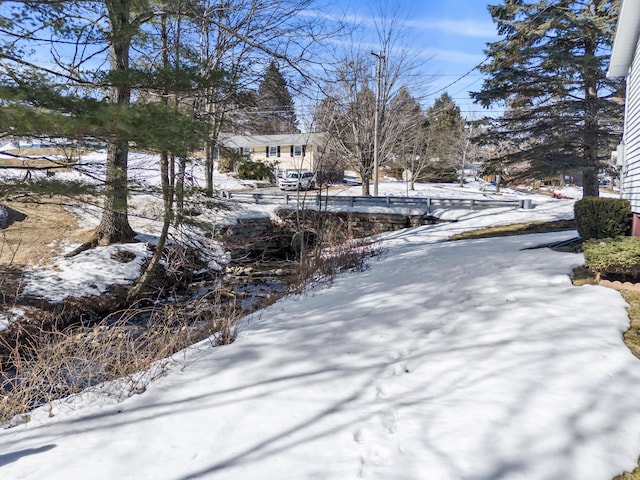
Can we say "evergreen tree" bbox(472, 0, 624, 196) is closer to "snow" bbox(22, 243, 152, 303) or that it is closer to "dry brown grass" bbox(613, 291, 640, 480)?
"dry brown grass" bbox(613, 291, 640, 480)

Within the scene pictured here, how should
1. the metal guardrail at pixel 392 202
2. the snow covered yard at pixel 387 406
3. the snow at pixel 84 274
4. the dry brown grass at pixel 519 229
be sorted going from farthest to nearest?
the metal guardrail at pixel 392 202
the dry brown grass at pixel 519 229
the snow at pixel 84 274
the snow covered yard at pixel 387 406

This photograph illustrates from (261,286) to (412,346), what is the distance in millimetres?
5998

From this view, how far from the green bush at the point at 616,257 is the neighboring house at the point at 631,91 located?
1943mm

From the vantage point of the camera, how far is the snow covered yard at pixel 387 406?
7.99 feet

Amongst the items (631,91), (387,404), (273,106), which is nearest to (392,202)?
(273,106)

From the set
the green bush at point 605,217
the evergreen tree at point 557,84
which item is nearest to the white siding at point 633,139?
the green bush at point 605,217

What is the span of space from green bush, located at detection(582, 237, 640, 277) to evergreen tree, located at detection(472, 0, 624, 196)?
6.91m

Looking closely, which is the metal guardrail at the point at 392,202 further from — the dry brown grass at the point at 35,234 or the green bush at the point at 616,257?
the green bush at the point at 616,257

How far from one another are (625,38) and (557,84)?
3290mm

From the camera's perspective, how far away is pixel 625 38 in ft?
27.5

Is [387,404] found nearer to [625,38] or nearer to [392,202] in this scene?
[625,38]

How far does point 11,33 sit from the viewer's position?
438cm

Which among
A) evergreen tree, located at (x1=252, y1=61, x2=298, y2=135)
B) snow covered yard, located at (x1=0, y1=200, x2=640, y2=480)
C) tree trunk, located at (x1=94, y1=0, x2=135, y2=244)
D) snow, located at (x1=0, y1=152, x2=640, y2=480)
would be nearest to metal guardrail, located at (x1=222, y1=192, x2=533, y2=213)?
evergreen tree, located at (x1=252, y1=61, x2=298, y2=135)

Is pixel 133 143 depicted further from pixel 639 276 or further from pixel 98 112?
pixel 639 276
